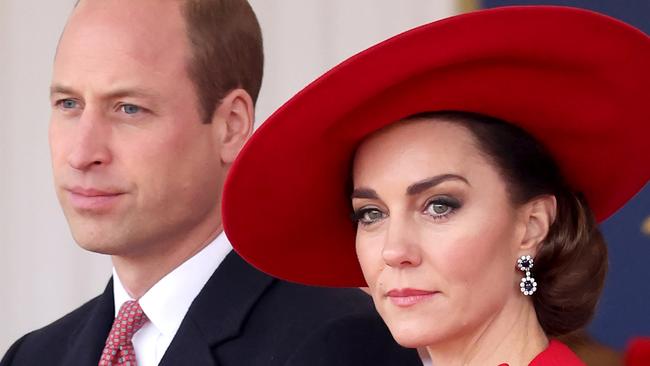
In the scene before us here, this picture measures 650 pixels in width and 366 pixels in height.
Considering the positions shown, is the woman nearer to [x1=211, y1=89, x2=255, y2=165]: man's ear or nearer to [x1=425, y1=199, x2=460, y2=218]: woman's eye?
[x1=425, y1=199, x2=460, y2=218]: woman's eye

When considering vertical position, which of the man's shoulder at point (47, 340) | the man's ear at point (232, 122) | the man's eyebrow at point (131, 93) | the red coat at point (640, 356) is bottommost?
the red coat at point (640, 356)

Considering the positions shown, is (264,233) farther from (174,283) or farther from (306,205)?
(174,283)

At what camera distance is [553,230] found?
2217 mm

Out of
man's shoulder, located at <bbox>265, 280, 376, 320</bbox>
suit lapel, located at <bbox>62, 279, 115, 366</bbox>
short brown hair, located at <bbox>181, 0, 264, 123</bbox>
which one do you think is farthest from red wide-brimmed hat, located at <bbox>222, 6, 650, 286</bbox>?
suit lapel, located at <bbox>62, 279, 115, 366</bbox>

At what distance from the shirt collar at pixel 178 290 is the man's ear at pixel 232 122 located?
15cm

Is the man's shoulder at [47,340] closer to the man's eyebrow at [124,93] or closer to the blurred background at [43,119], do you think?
the man's eyebrow at [124,93]

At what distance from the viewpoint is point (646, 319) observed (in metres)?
3.33

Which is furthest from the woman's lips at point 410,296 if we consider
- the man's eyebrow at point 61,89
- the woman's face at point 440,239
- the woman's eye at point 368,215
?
the man's eyebrow at point 61,89

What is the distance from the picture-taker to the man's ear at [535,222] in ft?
7.20

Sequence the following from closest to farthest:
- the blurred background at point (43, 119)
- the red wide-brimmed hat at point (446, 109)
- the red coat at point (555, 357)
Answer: the red wide-brimmed hat at point (446, 109) < the red coat at point (555, 357) < the blurred background at point (43, 119)

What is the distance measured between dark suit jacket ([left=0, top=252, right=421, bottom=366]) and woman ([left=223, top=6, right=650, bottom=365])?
302mm

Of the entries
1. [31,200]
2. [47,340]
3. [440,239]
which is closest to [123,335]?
[47,340]

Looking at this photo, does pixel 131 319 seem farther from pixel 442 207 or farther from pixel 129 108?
pixel 442 207

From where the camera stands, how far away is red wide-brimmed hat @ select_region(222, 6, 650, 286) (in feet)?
6.70
